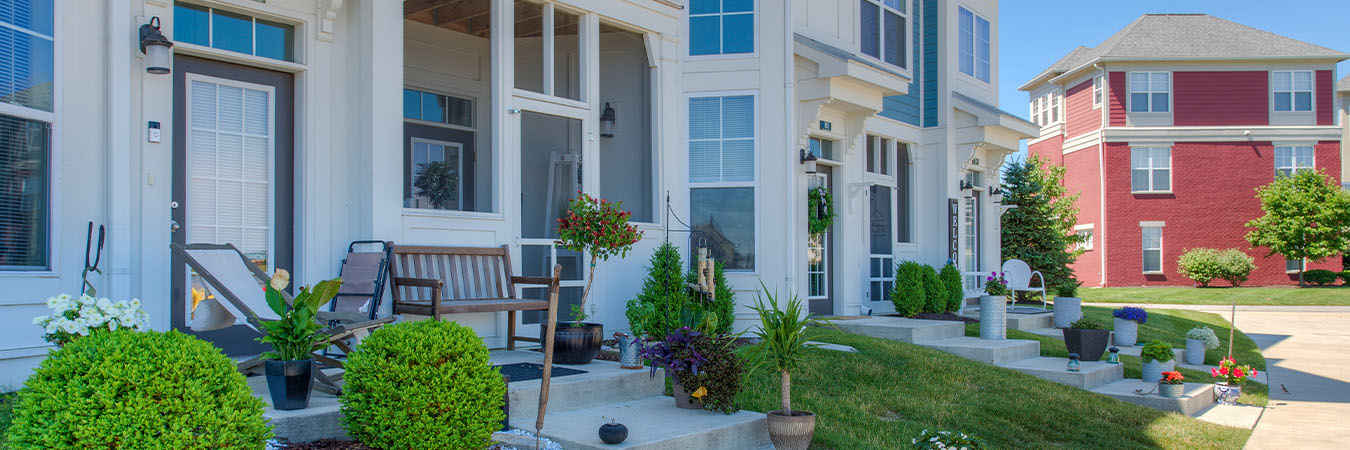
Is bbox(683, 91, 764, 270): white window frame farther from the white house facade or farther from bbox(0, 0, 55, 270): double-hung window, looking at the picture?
bbox(0, 0, 55, 270): double-hung window

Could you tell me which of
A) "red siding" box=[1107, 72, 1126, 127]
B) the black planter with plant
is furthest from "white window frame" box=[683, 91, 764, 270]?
"red siding" box=[1107, 72, 1126, 127]

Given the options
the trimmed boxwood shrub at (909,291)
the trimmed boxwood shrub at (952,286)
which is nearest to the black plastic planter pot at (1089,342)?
the trimmed boxwood shrub at (909,291)

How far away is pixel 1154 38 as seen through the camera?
2686 cm

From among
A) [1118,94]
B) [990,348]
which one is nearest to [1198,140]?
[1118,94]

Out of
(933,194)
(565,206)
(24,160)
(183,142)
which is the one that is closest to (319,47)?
(183,142)

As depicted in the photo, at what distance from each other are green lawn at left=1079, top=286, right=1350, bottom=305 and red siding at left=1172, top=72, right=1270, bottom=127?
15.4ft

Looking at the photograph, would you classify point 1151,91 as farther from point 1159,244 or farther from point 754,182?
point 754,182

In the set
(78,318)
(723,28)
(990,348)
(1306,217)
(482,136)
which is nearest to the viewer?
(78,318)

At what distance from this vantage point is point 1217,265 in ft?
81.1

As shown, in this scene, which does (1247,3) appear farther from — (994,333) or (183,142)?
(183,142)

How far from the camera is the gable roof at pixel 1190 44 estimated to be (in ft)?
83.4

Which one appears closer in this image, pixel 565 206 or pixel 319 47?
pixel 319 47

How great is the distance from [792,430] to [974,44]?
34.8 feet

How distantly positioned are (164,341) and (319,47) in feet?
12.2
